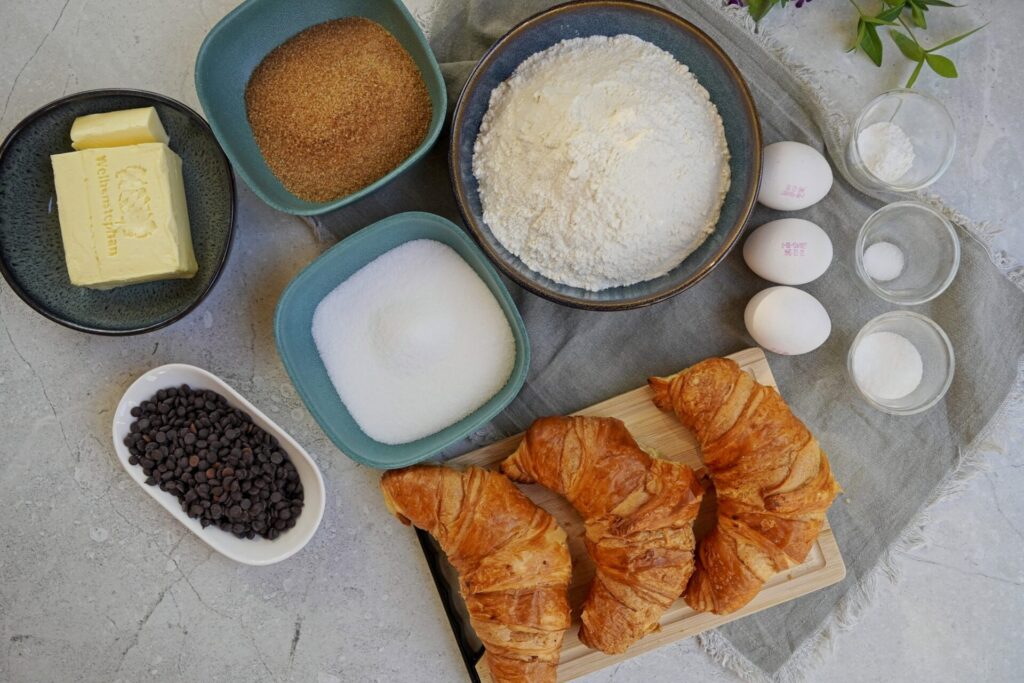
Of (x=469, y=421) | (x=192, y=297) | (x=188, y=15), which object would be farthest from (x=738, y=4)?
(x=192, y=297)

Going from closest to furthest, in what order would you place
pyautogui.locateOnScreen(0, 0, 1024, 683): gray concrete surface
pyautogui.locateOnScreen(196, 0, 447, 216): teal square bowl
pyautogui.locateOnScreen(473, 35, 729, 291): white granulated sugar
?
1. pyautogui.locateOnScreen(473, 35, 729, 291): white granulated sugar
2. pyautogui.locateOnScreen(196, 0, 447, 216): teal square bowl
3. pyautogui.locateOnScreen(0, 0, 1024, 683): gray concrete surface

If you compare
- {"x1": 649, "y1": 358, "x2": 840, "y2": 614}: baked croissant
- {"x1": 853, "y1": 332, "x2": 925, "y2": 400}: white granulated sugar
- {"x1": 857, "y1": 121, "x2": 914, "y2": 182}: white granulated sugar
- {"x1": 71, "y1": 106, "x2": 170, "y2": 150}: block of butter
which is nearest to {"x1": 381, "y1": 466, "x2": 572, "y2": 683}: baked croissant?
{"x1": 649, "y1": 358, "x2": 840, "y2": 614}: baked croissant

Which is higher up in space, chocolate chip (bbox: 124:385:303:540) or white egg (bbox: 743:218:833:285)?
white egg (bbox: 743:218:833:285)

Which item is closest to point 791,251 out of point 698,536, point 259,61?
point 698,536

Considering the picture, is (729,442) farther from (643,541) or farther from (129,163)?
(129,163)

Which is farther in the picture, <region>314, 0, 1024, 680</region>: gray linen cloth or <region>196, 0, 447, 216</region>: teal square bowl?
<region>314, 0, 1024, 680</region>: gray linen cloth

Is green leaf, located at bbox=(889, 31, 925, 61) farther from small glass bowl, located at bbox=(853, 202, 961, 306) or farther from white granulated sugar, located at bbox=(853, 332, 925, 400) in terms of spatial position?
white granulated sugar, located at bbox=(853, 332, 925, 400)

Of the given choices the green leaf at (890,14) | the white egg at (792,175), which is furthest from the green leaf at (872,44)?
the white egg at (792,175)
